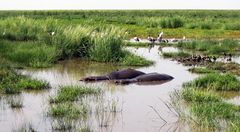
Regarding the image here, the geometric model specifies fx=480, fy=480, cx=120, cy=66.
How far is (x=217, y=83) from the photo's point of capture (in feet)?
37.3

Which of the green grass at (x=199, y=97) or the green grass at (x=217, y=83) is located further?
the green grass at (x=217, y=83)

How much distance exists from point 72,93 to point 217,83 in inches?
140

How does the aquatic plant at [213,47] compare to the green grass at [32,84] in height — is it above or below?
below

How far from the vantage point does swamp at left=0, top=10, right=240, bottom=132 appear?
8.11 metres

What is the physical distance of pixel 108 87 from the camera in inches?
460

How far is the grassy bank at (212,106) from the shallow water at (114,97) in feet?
1.60

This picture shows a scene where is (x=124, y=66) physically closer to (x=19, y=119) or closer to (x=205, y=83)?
(x=205, y=83)

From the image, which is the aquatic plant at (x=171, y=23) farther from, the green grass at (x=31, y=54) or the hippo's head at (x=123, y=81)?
the hippo's head at (x=123, y=81)

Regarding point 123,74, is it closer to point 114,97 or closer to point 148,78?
point 148,78

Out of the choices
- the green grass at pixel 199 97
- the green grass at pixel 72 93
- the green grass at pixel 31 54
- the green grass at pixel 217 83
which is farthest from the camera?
the green grass at pixel 31 54

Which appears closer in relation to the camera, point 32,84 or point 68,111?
point 68,111

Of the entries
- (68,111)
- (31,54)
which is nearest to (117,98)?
(68,111)

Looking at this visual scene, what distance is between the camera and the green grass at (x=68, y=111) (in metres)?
8.37

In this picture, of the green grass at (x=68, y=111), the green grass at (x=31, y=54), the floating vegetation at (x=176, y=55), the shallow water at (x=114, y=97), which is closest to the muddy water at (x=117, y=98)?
the shallow water at (x=114, y=97)
